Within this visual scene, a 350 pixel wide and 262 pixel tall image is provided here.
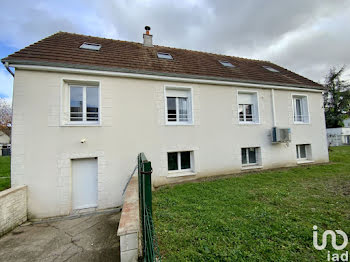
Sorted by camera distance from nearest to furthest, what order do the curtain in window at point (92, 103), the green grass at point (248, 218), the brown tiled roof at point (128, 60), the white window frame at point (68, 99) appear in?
the green grass at point (248, 218) < the white window frame at point (68, 99) < the brown tiled roof at point (128, 60) < the curtain in window at point (92, 103)

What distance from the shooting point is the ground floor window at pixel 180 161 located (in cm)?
656

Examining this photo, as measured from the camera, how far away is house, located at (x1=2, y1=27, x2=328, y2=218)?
4902 mm

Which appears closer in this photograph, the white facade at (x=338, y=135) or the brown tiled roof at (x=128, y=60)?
the brown tiled roof at (x=128, y=60)

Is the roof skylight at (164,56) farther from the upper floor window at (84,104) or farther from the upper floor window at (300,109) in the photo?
the upper floor window at (300,109)

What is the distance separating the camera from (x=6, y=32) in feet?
25.9

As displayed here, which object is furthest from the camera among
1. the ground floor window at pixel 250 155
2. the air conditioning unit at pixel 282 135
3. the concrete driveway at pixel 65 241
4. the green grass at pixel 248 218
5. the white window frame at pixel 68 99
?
the ground floor window at pixel 250 155

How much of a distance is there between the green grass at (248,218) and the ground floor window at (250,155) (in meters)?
2.04

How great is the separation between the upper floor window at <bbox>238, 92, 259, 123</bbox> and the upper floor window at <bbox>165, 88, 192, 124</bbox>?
2.95 m

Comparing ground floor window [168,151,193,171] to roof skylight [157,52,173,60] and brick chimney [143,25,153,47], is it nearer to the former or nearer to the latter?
roof skylight [157,52,173,60]

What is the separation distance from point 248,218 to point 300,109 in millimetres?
9241

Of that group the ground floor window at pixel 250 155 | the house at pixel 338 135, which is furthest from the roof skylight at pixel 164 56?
the house at pixel 338 135

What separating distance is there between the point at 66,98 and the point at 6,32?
708 centimetres

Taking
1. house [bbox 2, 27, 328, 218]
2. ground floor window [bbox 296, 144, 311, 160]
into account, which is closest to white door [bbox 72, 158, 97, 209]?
house [bbox 2, 27, 328, 218]

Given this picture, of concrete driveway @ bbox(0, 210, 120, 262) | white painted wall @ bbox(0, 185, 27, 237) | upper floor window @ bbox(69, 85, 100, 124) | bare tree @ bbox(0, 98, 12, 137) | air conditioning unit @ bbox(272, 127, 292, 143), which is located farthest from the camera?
bare tree @ bbox(0, 98, 12, 137)
